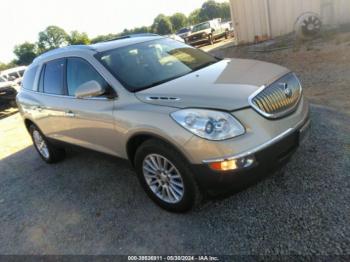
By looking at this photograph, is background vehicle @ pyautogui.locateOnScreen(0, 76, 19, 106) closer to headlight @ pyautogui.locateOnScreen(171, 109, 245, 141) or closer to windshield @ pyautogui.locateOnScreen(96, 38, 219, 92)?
windshield @ pyautogui.locateOnScreen(96, 38, 219, 92)

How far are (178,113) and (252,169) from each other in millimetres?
811

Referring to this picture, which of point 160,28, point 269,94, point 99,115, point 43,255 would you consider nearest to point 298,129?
point 269,94

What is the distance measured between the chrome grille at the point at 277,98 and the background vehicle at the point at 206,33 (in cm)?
A: 2153

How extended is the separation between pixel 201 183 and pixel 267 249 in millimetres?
763

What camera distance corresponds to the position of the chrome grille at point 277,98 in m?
3.03

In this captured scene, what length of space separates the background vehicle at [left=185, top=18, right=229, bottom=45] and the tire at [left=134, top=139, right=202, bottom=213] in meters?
21.8

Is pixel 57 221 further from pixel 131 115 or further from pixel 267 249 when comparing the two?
pixel 267 249

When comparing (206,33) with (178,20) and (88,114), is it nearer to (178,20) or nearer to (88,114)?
(88,114)

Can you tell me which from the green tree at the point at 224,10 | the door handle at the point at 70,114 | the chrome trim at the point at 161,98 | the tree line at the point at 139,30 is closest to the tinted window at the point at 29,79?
the door handle at the point at 70,114

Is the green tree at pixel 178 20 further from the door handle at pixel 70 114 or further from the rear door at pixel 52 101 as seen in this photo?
the door handle at pixel 70 114

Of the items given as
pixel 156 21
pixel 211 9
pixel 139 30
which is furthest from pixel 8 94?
pixel 156 21

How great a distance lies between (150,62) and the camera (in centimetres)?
410

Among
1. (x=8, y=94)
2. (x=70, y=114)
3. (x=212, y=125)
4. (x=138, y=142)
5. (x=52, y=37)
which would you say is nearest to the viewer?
(x=212, y=125)

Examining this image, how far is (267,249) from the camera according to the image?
276cm
